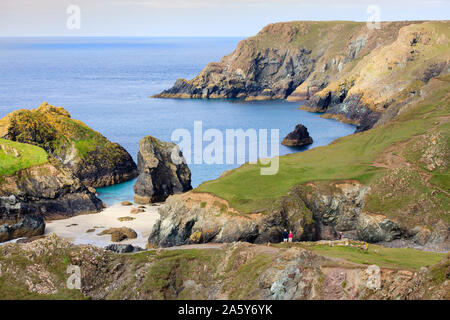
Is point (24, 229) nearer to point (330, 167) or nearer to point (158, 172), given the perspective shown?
point (158, 172)

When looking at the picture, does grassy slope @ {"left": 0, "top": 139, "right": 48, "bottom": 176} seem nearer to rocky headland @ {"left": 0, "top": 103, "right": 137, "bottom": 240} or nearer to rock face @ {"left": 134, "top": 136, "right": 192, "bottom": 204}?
rocky headland @ {"left": 0, "top": 103, "right": 137, "bottom": 240}

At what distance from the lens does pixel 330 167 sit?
66.5 meters

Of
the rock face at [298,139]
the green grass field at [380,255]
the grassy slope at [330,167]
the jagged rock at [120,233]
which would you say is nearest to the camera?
the green grass field at [380,255]

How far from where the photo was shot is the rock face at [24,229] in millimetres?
61906

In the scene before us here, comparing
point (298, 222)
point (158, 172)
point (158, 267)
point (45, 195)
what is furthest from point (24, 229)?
point (298, 222)

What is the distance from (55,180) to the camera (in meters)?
73.2

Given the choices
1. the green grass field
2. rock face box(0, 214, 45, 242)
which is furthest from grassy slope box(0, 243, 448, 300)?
rock face box(0, 214, 45, 242)

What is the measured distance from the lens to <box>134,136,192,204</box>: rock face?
77.4m

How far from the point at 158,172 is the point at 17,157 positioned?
695 inches

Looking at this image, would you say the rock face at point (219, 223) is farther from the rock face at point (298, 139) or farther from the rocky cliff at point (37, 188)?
the rock face at point (298, 139)

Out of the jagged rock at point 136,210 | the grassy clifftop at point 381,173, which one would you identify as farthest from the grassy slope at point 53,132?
the grassy clifftop at point 381,173
